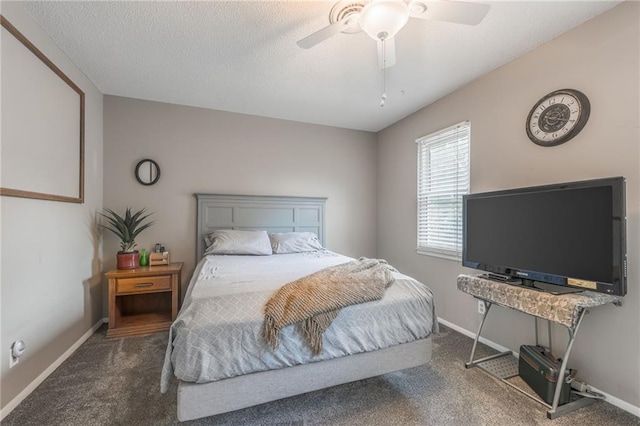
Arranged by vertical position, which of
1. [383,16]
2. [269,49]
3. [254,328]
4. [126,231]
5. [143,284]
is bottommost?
[143,284]

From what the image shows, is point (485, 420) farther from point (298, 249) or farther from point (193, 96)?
point (193, 96)

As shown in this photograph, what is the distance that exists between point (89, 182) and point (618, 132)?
435 centimetres

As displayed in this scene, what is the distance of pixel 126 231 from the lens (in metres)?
2.96

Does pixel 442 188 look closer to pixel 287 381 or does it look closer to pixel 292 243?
pixel 292 243

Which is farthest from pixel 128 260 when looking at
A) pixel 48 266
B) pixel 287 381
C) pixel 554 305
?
pixel 554 305

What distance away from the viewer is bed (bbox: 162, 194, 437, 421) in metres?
1.40

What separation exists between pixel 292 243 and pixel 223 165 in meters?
1.35

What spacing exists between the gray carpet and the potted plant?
3.25ft

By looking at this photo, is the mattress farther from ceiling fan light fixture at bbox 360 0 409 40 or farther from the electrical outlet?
ceiling fan light fixture at bbox 360 0 409 40

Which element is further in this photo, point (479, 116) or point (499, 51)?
point (479, 116)

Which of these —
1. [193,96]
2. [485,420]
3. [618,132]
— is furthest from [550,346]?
[193,96]

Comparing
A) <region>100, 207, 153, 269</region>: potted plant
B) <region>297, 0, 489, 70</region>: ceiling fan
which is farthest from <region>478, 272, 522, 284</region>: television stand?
<region>100, 207, 153, 269</region>: potted plant

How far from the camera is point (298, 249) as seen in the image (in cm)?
340

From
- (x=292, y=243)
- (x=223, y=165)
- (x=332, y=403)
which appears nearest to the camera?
(x=332, y=403)
